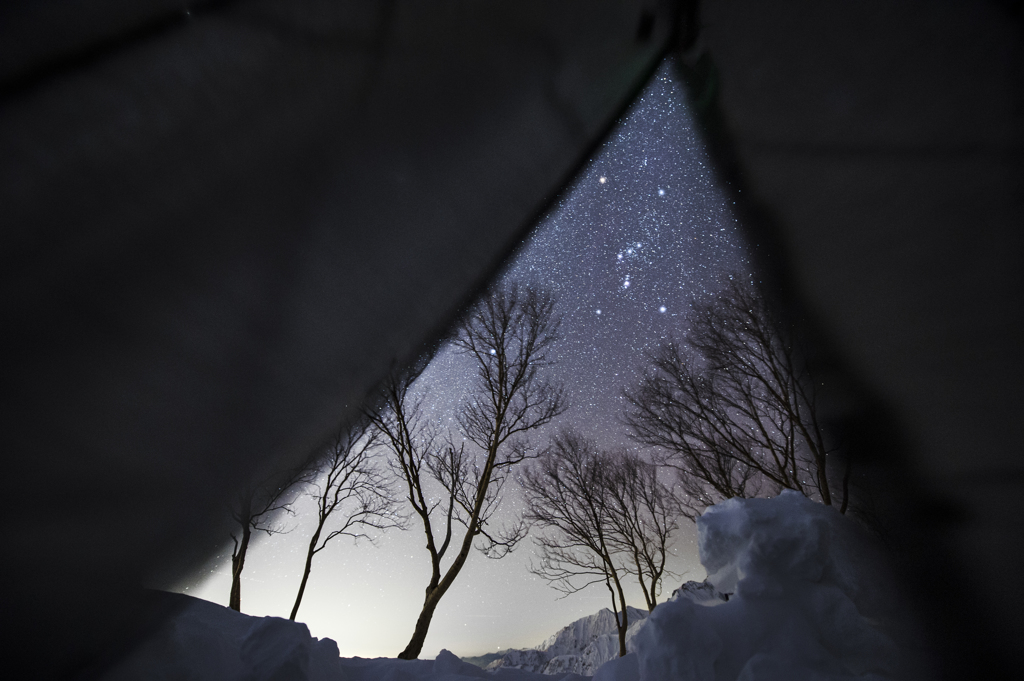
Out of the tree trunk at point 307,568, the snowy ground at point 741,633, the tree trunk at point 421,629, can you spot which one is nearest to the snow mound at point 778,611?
the snowy ground at point 741,633

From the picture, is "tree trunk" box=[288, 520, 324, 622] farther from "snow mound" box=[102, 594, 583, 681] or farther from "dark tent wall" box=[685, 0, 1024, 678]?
"dark tent wall" box=[685, 0, 1024, 678]

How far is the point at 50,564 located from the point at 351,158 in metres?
1.82

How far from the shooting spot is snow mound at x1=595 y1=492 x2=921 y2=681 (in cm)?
177

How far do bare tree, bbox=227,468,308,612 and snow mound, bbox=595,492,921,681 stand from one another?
2036 mm

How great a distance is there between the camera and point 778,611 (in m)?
1.99

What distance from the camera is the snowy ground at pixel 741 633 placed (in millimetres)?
1644

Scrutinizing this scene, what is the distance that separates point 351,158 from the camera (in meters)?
1.89

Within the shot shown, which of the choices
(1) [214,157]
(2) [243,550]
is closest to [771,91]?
(1) [214,157]

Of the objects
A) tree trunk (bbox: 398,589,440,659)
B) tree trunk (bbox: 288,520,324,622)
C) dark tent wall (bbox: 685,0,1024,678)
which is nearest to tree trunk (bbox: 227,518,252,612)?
tree trunk (bbox: 288,520,324,622)

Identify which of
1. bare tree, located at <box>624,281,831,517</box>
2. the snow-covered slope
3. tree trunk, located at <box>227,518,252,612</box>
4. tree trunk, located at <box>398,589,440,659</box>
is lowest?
the snow-covered slope

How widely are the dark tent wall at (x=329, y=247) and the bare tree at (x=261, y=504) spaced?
17 cm

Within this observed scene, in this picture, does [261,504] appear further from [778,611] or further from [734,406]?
[734,406]

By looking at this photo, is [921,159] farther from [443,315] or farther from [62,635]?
[62,635]

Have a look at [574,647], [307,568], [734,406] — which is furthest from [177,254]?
[574,647]
